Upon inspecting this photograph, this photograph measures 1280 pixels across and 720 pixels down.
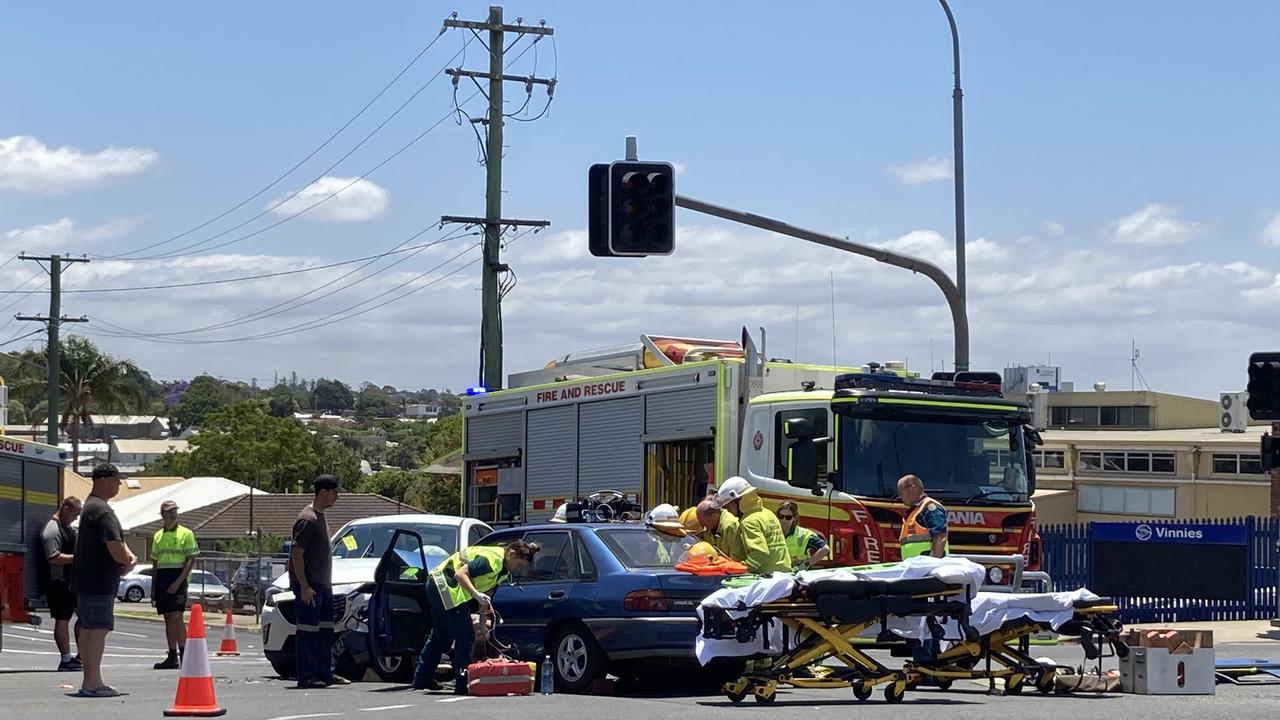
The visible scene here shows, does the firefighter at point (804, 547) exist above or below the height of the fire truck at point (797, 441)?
below

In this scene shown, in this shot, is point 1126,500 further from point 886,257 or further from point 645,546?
point 645,546

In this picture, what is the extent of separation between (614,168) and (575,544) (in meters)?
5.62

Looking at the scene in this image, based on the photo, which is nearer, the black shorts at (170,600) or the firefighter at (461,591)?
the firefighter at (461,591)

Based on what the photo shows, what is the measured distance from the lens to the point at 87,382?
7362cm

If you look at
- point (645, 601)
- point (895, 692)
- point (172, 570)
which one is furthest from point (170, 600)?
point (895, 692)

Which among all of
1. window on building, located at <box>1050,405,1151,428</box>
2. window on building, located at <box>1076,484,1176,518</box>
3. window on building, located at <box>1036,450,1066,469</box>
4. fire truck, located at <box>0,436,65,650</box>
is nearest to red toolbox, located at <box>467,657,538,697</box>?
fire truck, located at <box>0,436,65,650</box>

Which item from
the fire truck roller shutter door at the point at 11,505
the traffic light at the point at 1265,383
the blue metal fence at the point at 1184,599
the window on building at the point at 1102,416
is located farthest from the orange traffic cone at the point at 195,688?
the window on building at the point at 1102,416

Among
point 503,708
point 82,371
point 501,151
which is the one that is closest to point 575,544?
point 503,708

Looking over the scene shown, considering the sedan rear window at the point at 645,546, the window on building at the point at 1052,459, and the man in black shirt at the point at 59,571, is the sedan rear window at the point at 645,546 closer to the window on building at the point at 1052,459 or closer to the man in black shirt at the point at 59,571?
the man in black shirt at the point at 59,571

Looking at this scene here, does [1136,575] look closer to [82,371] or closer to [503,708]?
[503,708]

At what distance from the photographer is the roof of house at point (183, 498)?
187 ft

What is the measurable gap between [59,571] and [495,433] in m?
6.47

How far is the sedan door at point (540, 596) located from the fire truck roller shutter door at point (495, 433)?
24.6 feet

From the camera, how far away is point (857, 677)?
12.0m
